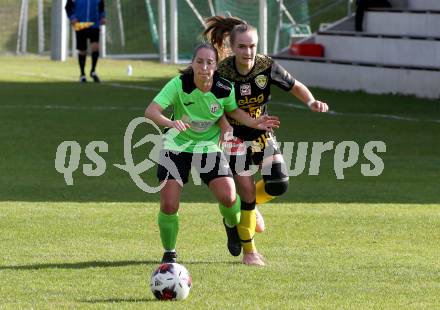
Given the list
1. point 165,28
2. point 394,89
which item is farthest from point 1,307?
point 165,28

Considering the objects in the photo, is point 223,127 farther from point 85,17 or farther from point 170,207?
point 85,17

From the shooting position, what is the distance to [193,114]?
9.07 metres

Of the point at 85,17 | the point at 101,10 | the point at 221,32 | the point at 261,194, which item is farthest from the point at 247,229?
the point at 85,17

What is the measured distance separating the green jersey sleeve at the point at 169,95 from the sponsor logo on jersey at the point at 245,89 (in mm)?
712

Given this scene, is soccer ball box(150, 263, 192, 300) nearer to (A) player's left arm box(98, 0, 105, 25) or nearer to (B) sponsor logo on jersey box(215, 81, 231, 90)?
(B) sponsor logo on jersey box(215, 81, 231, 90)

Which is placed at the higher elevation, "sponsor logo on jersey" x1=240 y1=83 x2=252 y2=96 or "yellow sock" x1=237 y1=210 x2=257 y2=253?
"sponsor logo on jersey" x1=240 y1=83 x2=252 y2=96

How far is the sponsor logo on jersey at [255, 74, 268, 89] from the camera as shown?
9.66m

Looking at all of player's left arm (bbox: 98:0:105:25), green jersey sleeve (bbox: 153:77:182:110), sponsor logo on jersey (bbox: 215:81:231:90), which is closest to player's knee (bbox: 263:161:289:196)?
sponsor logo on jersey (bbox: 215:81:231:90)

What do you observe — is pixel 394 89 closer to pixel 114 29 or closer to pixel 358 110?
pixel 358 110

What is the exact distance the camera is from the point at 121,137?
18.2 metres

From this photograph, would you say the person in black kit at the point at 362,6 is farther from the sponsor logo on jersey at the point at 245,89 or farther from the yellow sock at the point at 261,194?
the sponsor logo on jersey at the point at 245,89

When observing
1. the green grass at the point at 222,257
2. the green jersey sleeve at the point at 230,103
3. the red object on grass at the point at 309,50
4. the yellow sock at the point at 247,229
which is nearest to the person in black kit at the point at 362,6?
the red object on grass at the point at 309,50

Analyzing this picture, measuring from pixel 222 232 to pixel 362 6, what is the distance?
1772 cm

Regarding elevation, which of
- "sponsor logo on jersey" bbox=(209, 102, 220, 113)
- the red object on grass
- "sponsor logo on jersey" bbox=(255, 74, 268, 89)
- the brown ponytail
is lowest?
the red object on grass
